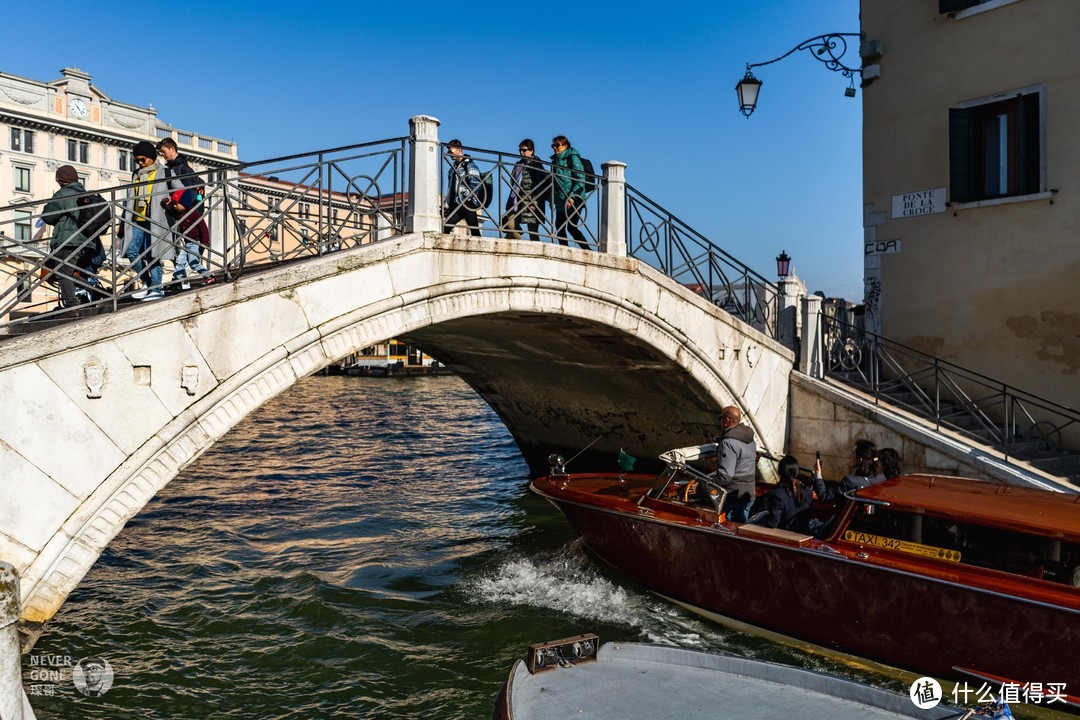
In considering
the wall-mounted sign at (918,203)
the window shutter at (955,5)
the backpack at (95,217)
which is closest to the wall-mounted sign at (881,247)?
the wall-mounted sign at (918,203)

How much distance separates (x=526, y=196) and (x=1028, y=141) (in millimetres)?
5966

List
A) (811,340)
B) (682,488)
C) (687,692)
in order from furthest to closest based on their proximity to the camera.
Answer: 1. (811,340)
2. (682,488)
3. (687,692)

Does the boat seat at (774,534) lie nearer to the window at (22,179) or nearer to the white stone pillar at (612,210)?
the white stone pillar at (612,210)

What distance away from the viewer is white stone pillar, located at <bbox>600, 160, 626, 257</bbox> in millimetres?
9391

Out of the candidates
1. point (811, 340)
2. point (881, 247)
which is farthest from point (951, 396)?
point (881, 247)

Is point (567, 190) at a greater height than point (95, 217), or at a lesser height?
greater

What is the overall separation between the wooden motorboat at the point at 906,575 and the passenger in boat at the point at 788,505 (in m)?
0.21

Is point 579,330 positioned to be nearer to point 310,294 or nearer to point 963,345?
point 310,294

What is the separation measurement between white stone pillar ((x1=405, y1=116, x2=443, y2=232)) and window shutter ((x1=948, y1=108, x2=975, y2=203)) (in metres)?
6.50

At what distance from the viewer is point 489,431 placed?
71.5 ft

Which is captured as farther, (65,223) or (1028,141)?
(1028,141)

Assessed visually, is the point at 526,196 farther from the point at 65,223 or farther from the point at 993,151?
the point at 993,151

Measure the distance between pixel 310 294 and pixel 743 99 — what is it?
275 inches

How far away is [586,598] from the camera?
8.23 m
